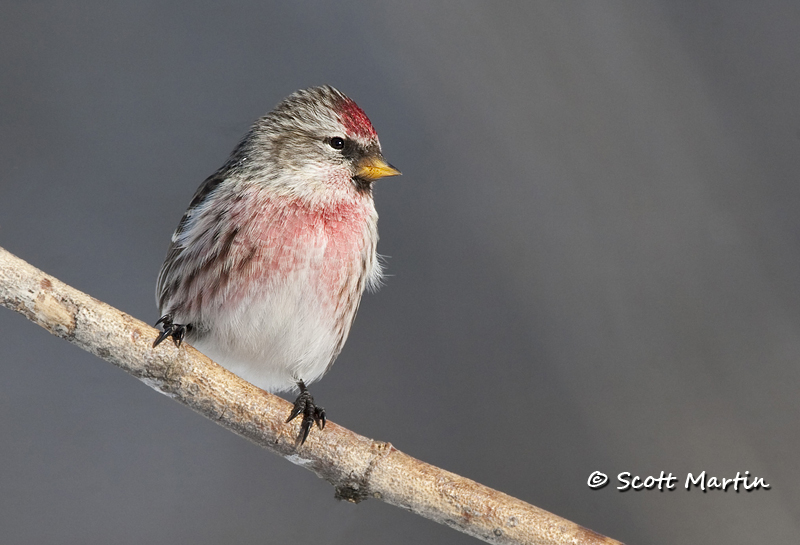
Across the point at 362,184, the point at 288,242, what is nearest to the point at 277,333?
the point at 288,242

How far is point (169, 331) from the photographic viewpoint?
1172 millimetres

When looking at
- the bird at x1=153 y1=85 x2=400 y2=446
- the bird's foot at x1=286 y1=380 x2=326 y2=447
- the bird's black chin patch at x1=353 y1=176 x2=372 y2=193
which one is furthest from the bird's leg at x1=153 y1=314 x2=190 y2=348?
the bird's black chin patch at x1=353 y1=176 x2=372 y2=193

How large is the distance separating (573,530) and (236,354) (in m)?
0.72

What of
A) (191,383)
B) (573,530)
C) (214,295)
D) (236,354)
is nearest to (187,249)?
(214,295)

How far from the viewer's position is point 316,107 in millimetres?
1311

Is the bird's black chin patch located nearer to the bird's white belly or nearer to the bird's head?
the bird's head

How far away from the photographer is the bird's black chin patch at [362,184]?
1.32 meters

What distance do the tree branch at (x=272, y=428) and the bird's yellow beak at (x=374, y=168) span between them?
17.5 inches

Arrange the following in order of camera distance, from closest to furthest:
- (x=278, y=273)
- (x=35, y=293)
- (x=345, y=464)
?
(x=35, y=293), (x=345, y=464), (x=278, y=273)

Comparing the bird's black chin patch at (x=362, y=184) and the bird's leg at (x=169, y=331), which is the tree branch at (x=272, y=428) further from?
the bird's black chin patch at (x=362, y=184)

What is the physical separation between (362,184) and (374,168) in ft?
0.19

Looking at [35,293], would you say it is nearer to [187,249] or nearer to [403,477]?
[187,249]

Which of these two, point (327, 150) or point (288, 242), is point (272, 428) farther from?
point (327, 150)

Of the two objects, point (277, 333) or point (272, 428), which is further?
point (277, 333)
